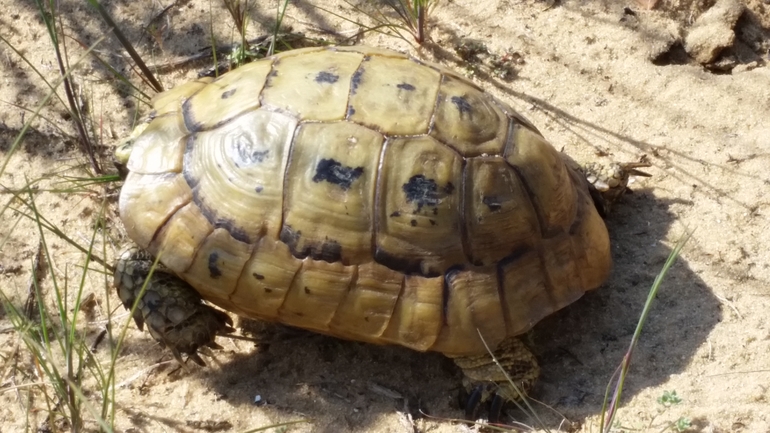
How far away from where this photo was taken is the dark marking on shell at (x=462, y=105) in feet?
10.1

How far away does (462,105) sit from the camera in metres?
3.10

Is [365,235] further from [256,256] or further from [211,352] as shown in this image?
[211,352]

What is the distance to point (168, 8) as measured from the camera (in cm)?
474

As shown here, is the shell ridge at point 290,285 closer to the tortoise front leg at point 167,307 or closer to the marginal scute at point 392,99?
the tortoise front leg at point 167,307

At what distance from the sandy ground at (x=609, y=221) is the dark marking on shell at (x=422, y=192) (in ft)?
2.76

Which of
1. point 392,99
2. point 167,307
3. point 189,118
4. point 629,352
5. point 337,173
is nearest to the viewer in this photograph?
point 629,352

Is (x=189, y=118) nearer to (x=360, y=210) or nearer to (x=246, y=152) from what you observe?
(x=246, y=152)

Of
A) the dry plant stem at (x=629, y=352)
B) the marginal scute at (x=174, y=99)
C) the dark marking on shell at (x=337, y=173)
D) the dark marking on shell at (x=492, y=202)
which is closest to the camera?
the dry plant stem at (x=629, y=352)

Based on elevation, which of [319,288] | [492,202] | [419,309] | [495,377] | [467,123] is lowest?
[495,377]

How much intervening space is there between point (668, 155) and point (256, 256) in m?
Answer: 2.39

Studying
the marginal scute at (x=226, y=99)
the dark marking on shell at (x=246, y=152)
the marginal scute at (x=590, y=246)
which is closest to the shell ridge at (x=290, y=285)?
the dark marking on shell at (x=246, y=152)

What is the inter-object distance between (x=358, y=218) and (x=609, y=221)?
160cm

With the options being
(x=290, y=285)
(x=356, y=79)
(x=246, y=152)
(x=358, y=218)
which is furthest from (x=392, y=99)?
(x=290, y=285)

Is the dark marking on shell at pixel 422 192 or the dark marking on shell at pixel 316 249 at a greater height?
the dark marking on shell at pixel 422 192
